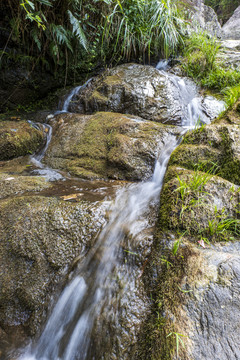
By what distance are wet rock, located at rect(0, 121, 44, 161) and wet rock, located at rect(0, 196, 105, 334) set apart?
1.63 metres

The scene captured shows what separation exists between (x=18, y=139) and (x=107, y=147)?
60.9 inches

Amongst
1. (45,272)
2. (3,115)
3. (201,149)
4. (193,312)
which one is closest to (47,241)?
(45,272)

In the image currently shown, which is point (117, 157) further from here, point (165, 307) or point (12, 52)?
point (12, 52)

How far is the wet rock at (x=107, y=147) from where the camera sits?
2.69 metres

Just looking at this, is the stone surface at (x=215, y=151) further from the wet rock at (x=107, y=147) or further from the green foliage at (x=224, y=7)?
the green foliage at (x=224, y=7)

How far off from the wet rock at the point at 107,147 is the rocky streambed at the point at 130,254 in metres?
0.03

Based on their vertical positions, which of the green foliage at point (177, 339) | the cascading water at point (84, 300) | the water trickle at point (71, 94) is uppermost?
the water trickle at point (71, 94)

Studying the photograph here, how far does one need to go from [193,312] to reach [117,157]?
197 cm

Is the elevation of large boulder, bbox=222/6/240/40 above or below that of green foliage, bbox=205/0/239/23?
below

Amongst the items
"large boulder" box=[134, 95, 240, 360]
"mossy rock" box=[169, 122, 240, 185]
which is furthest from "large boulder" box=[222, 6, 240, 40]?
"large boulder" box=[134, 95, 240, 360]

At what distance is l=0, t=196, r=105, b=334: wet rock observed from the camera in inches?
57.7

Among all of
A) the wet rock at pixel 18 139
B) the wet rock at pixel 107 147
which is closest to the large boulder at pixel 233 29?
the wet rock at pixel 107 147

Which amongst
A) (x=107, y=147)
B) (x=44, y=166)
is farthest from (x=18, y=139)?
(x=107, y=147)

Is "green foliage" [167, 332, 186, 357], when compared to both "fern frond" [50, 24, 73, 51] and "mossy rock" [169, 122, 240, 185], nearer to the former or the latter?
"mossy rock" [169, 122, 240, 185]
